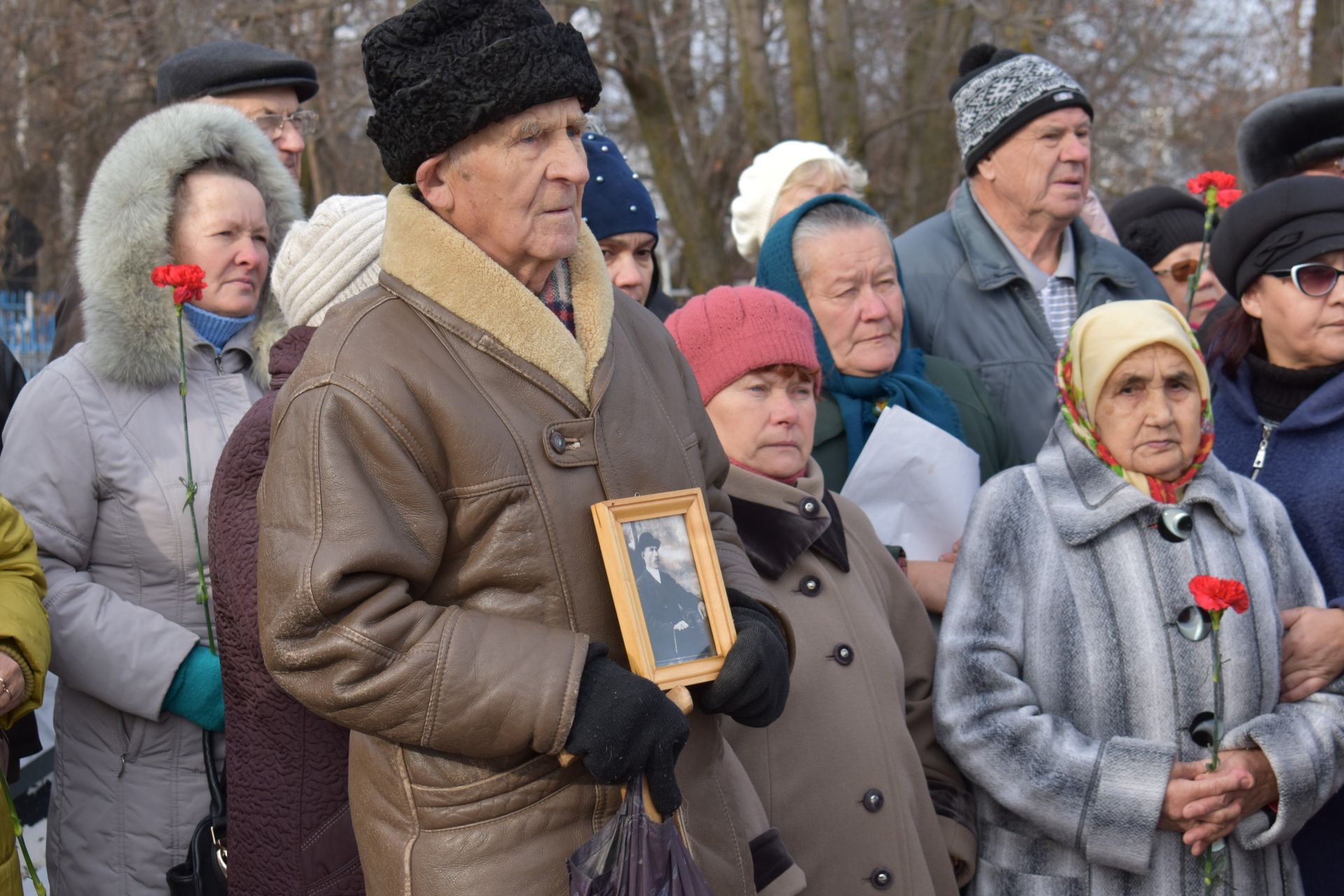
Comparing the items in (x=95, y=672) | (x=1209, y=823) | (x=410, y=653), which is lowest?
(x=1209, y=823)

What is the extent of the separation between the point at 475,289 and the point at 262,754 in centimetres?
101

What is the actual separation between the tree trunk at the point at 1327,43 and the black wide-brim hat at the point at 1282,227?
7.55 m

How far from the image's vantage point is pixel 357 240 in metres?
2.75

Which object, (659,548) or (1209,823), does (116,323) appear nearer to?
(659,548)

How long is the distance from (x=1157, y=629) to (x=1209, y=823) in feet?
1.34

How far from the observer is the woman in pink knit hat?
280 cm

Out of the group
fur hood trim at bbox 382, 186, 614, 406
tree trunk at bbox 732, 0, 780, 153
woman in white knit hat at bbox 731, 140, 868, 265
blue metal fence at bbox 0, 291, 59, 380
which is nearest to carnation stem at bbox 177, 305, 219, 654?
fur hood trim at bbox 382, 186, 614, 406

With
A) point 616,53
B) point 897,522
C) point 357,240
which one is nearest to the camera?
point 357,240

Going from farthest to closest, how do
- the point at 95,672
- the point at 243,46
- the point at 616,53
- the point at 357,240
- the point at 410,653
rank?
the point at 616,53
the point at 243,46
the point at 95,672
the point at 357,240
the point at 410,653

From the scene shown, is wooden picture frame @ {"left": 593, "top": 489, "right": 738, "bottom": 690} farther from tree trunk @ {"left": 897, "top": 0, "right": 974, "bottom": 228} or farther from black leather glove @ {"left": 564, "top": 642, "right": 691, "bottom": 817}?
tree trunk @ {"left": 897, "top": 0, "right": 974, "bottom": 228}

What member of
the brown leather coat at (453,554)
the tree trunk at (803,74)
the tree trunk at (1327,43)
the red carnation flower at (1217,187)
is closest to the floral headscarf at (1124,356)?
the red carnation flower at (1217,187)

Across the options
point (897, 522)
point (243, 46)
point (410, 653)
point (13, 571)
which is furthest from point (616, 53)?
point (410, 653)

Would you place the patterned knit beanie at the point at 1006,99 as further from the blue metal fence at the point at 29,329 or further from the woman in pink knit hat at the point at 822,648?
the blue metal fence at the point at 29,329

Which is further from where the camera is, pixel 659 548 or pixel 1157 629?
pixel 1157 629
